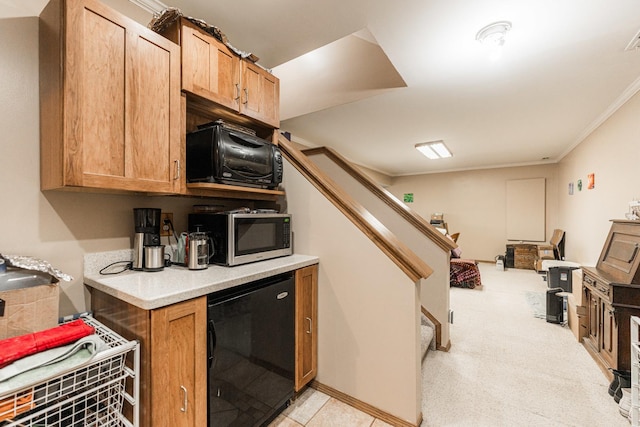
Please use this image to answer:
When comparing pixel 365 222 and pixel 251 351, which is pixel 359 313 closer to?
pixel 365 222

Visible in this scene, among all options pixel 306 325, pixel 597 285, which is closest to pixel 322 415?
pixel 306 325

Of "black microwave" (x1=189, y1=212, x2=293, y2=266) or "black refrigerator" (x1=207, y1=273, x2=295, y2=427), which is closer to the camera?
"black refrigerator" (x1=207, y1=273, x2=295, y2=427)

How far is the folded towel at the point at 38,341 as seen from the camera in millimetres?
818

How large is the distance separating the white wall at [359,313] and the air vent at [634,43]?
2.53 m

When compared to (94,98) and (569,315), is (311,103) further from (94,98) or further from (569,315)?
(569,315)

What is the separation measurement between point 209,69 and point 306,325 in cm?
170

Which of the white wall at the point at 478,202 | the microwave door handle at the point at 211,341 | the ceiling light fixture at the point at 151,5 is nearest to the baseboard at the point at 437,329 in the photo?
the microwave door handle at the point at 211,341

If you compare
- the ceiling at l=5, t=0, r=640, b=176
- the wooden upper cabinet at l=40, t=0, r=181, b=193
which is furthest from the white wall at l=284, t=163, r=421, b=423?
the ceiling at l=5, t=0, r=640, b=176

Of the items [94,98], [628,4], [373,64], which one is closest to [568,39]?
[628,4]

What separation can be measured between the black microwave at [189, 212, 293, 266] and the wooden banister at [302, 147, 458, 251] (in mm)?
1363

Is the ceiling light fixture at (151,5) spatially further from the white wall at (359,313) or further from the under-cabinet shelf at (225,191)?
the white wall at (359,313)

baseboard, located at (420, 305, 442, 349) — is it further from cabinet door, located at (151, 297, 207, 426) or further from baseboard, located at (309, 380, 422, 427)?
cabinet door, located at (151, 297, 207, 426)

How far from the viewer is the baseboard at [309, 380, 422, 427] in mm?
1559

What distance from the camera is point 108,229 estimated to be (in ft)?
4.86
